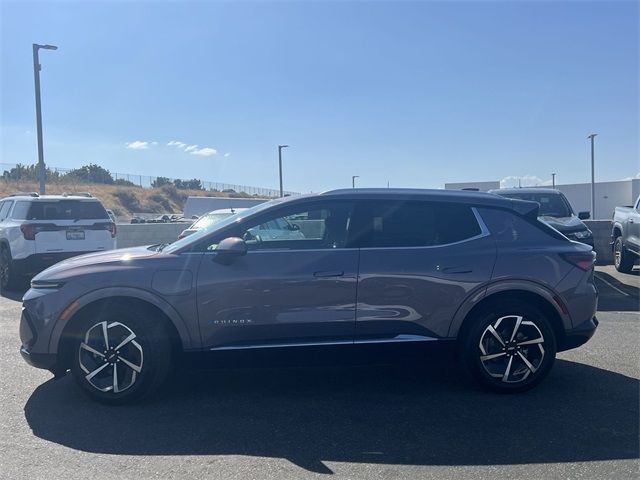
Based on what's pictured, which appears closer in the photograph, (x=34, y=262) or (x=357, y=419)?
(x=357, y=419)

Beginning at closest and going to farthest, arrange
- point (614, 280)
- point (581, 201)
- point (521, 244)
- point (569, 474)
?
point (569, 474) < point (521, 244) < point (614, 280) < point (581, 201)

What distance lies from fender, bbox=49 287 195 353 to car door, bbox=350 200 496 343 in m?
1.38

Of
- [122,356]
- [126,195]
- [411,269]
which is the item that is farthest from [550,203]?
[126,195]

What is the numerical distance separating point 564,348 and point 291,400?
2.41 meters

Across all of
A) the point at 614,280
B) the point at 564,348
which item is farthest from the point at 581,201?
the point at 564,348

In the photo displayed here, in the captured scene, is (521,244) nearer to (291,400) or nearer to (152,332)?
(291,400)

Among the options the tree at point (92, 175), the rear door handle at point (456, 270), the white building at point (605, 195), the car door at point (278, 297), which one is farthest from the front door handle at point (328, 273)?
the tree at point (92, 175)

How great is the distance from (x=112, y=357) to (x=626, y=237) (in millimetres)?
11136

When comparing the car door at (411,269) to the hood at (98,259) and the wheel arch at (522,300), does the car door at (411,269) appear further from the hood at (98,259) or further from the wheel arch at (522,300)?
the hood at (98,259)

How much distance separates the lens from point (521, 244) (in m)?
5.35

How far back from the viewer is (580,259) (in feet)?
17.6

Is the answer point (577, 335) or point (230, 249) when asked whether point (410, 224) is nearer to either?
point (230, 249)

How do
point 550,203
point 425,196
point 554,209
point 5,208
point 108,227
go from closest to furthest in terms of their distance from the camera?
point 425,196
point 108,227
point 5,208
point 554,209
point 550,203

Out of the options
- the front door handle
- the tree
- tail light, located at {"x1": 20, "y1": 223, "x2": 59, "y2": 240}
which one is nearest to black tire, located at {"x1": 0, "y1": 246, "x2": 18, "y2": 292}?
tail light, located at {"x1": 20, "y1": 223, "x2": 59, "y2": 240}
